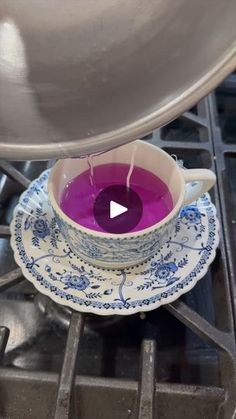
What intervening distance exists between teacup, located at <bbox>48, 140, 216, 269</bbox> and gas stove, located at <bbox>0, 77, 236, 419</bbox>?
50 millimetres

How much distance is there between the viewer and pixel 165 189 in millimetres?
455

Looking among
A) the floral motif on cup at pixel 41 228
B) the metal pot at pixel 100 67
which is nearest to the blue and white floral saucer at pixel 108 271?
the floral motif on cup at pixel 41 228

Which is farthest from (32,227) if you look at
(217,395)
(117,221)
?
(217,395)

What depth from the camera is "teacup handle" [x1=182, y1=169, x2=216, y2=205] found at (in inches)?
16.8

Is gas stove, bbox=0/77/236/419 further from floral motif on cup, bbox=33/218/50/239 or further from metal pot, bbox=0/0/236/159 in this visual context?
metal pot, bbox=0/0/236/159

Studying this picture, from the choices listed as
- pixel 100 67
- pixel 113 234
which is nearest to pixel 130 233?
pixel 113 234

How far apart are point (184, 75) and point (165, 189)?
0.56 feet

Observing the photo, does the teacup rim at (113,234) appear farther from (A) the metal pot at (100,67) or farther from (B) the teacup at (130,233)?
(A) the metal pot at (100,67)

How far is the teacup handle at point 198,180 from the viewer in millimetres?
426

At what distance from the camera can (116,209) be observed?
447 millimetres

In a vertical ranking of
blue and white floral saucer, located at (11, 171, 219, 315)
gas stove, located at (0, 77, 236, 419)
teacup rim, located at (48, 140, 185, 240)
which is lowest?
gas stove, located at (0, 77, 236, 419)

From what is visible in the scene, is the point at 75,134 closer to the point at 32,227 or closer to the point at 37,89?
the point at 37,89

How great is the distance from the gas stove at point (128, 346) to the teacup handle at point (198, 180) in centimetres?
4
